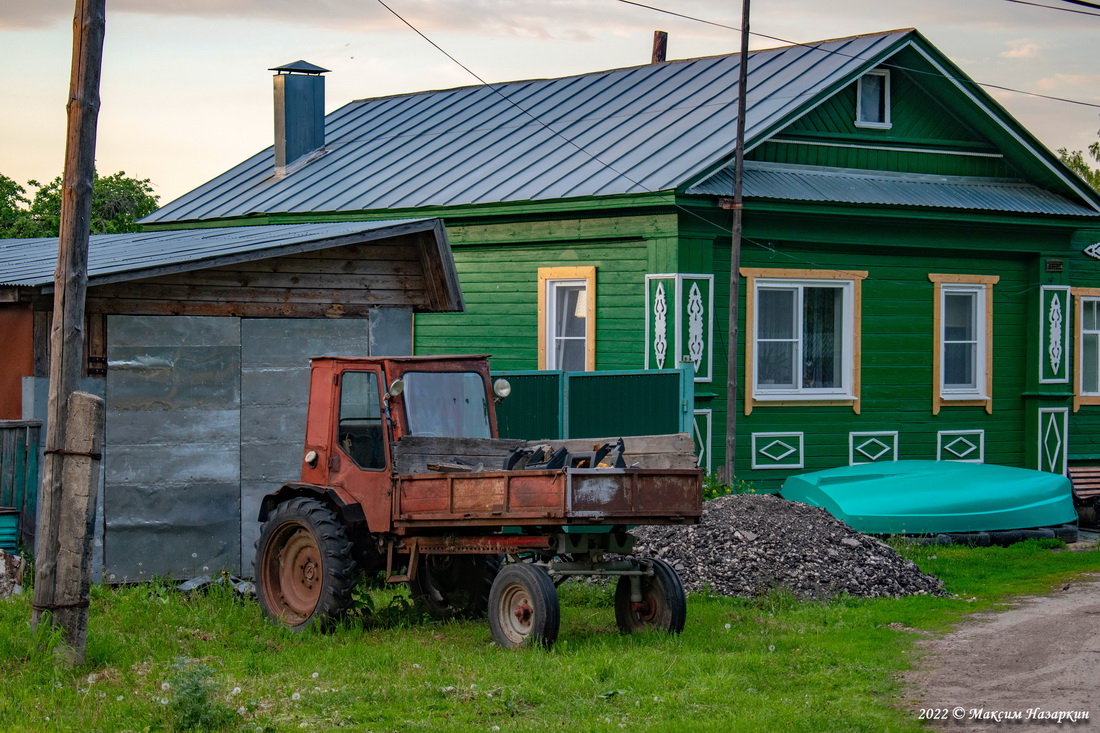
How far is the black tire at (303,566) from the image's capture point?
10.5m

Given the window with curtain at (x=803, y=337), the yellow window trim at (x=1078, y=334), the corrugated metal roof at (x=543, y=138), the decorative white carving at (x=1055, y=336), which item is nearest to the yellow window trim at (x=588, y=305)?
the corrugated metal roof at (x=543, y=138)

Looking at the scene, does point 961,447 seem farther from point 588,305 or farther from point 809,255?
point 588,305

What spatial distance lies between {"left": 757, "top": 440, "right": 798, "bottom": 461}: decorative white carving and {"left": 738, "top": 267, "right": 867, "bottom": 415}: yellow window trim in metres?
0.50

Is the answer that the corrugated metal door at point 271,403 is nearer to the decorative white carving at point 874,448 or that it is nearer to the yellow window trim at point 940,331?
the decorative white carving at point 874,448

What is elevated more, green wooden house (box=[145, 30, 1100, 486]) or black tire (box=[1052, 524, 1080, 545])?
green wooden house (box=[145, 30, 1100, 486])

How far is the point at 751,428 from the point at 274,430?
704 centimetres

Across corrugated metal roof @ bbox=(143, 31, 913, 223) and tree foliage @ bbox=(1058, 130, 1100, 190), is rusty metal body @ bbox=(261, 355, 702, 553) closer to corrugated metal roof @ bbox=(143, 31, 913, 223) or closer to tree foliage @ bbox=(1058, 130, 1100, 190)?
corrugated metal roof @ bbox=(143, 31, 913, 223)

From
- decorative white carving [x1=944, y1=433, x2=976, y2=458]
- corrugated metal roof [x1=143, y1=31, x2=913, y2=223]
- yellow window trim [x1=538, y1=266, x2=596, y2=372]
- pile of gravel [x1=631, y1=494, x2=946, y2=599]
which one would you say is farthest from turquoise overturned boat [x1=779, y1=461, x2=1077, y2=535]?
corrugated metal roof [x1=143, y1=31, x2=913, y2=223]

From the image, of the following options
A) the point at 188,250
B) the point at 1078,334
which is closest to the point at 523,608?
the point at 188,250

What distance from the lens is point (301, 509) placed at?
10.8m

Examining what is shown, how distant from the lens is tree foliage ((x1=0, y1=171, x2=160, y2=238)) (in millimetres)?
32344

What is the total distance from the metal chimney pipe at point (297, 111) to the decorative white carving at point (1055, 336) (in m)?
13.0

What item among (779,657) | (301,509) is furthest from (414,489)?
(779,657)

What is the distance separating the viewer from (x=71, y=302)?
9664mm
